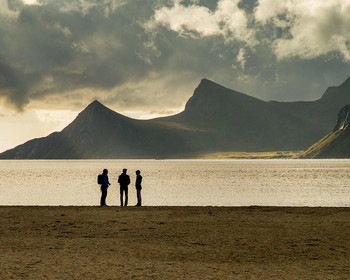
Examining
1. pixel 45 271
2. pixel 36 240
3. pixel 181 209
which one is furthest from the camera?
pixel 181 209

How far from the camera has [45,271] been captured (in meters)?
14.9

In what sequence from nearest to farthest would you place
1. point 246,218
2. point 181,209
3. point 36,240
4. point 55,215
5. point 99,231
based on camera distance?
1. point 36,240
2. point 99,231
3. point 246,218
4. point 55,215
5. point 181,209

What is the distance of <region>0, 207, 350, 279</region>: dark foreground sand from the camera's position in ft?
49.4

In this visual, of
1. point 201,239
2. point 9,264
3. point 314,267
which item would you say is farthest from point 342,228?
point 9,264

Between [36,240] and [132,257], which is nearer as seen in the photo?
[132,257]

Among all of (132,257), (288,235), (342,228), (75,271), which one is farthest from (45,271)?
(342,228)

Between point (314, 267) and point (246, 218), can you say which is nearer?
point (314, 267)

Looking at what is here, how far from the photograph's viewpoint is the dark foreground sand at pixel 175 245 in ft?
49.4

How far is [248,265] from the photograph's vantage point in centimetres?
1606

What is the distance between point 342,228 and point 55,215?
720 inches

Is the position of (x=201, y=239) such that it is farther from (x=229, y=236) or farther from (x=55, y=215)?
(x=55, y=215)

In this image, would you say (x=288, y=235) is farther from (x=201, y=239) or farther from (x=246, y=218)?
(x=246, y=218)

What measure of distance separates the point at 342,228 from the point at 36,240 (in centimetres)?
1555

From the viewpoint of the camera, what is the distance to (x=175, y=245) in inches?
798
